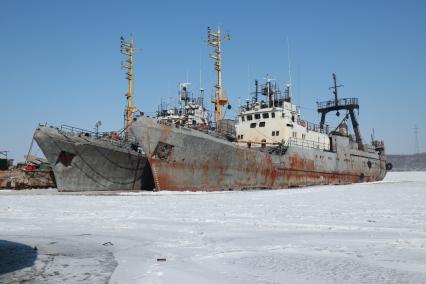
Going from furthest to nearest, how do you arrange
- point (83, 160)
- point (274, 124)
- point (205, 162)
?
point (274, 124)
point (83, 160)
point (205, 162)

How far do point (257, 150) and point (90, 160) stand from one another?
34.4ft

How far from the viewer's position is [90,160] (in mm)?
21969

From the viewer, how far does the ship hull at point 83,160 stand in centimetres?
2123

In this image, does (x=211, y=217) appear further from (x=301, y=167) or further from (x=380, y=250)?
(x=301, y=167)

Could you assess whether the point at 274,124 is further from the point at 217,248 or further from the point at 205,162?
the point at 217,248

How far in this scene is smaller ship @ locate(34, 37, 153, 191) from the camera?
2128 cm

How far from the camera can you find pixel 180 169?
69.1ft

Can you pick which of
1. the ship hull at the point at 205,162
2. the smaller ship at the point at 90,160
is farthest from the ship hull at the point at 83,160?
the ship hull at the point at 205,162

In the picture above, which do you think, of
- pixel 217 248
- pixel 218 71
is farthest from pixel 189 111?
pixel 217 248

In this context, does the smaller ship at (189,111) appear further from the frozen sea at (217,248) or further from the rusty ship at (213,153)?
the frozen sea at (217,248)

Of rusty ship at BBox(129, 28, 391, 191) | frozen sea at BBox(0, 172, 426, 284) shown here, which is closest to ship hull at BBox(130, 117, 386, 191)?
rusty ship at BBox(129, 28, 391, 191)

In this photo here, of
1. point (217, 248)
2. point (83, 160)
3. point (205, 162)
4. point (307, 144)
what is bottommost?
point (217, 248)

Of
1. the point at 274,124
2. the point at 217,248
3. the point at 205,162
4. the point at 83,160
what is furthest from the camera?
the point at 274,124

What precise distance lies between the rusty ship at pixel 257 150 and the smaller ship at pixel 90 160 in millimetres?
2062
